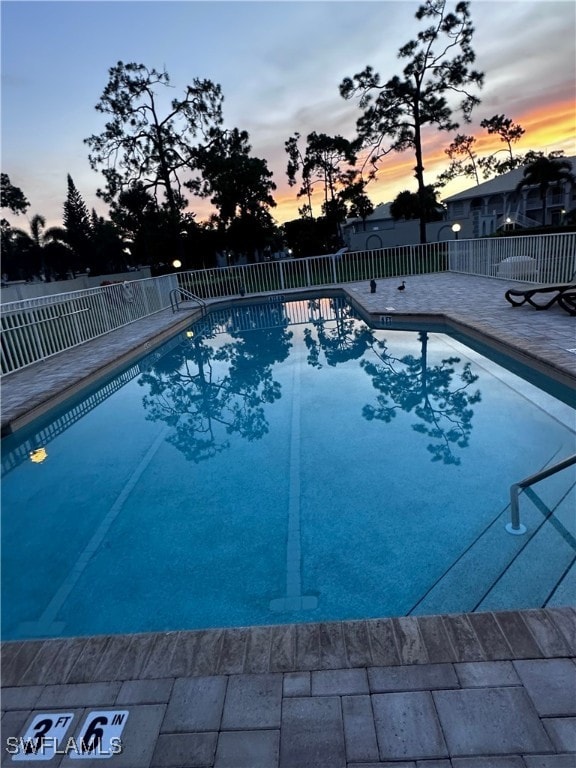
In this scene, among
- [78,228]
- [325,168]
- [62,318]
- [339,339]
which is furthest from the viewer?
[78,228]

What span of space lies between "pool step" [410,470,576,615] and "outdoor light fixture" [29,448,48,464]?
4318mm

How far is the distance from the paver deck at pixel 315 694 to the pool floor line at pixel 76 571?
0.48m

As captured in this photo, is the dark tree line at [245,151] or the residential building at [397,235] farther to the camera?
the residential building at [397,235]

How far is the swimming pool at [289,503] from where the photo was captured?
2.40 meters

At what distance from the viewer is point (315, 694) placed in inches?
60.7

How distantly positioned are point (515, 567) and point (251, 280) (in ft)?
53.2

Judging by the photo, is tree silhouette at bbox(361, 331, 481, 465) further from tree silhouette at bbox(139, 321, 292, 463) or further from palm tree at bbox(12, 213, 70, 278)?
palm tree at bbox(12, 213, 70, 278)

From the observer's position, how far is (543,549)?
8.04 feet

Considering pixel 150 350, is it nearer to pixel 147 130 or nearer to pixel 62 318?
pixel 62 318

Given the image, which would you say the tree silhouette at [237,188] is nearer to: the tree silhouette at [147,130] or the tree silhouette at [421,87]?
the tree silhouette at [147,130]

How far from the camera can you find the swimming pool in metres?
2.40

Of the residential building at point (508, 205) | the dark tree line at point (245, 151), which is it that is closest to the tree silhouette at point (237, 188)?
the dark tree line at point (245, 151)

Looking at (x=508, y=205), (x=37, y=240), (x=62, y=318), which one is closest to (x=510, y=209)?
(x=508, y=205)

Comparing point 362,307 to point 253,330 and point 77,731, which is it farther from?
point 77,731
